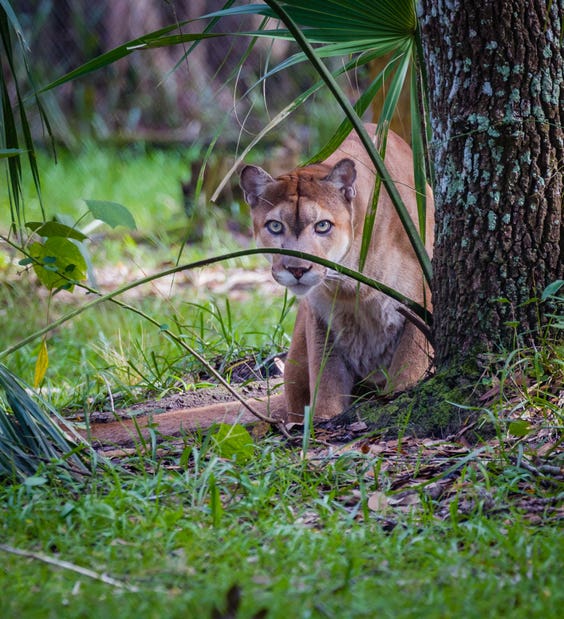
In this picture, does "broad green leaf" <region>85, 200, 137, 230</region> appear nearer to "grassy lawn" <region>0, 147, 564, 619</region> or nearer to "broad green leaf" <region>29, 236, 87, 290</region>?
"broad green leaf" <region>29, 236, 87, 290</region>

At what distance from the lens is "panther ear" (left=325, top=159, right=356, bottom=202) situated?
13.8 ft

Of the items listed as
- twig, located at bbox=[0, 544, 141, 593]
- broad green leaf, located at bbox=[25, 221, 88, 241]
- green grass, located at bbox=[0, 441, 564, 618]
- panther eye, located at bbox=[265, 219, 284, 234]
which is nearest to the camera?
green grass, located at bbox=[0, 441, 564, 618]

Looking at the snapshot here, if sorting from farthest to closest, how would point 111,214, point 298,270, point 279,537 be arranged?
1. point 298,270
2. point 111,214
3. point 279,537

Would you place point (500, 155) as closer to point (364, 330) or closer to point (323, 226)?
point (323, 226)

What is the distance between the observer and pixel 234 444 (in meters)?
3.07

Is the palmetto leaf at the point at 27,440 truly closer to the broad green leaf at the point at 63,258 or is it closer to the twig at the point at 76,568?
the broad green leaf at the point at 63,258

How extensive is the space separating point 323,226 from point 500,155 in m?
1.22

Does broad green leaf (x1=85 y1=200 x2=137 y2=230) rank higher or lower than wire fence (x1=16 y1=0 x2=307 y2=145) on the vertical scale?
lower

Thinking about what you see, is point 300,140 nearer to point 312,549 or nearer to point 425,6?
point 425,6

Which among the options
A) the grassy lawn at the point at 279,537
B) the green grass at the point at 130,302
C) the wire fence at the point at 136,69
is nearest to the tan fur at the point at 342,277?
the green grass at the point at 130,302

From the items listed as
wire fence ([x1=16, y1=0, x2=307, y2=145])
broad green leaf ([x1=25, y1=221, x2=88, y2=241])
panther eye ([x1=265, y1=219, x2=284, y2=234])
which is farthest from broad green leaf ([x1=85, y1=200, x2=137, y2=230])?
wire fence ([x1=16, y1=0, x2=307, y2=145])

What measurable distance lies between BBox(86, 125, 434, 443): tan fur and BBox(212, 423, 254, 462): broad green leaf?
3.01 ft

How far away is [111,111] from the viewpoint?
11.4 metres

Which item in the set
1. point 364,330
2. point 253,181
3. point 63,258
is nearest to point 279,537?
point 63,258
